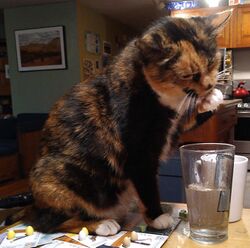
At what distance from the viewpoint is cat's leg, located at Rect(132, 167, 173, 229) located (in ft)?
2.68

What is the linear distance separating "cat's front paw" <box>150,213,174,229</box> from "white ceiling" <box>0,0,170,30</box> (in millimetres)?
3228

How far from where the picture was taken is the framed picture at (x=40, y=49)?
168 inches

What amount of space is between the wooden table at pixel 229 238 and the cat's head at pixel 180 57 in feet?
1.06

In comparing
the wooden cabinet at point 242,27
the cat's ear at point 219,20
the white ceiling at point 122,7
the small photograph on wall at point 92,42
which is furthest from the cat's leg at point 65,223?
the small photograph on wall at point 92,42

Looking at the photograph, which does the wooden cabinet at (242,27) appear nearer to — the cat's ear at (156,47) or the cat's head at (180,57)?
the cat's head at (180,57)

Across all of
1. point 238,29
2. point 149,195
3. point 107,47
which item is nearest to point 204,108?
point 149,195

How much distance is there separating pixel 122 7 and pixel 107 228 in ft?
13.2

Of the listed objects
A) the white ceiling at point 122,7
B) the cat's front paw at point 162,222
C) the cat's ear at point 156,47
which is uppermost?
the white ceiling at point 122,7

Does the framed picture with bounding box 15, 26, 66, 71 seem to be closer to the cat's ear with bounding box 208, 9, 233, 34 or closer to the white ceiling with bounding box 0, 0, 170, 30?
the white ceiling with bounding box 0, 0, 170, 30

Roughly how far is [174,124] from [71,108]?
0.29 meters

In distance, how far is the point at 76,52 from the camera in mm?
4207

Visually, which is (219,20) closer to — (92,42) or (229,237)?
(229,237)

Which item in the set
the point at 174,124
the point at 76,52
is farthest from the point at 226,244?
the point at 76,52

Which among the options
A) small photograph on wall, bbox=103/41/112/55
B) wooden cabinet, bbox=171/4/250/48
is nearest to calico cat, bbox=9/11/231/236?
wooden cabinet, bbox=171/4/250/48
